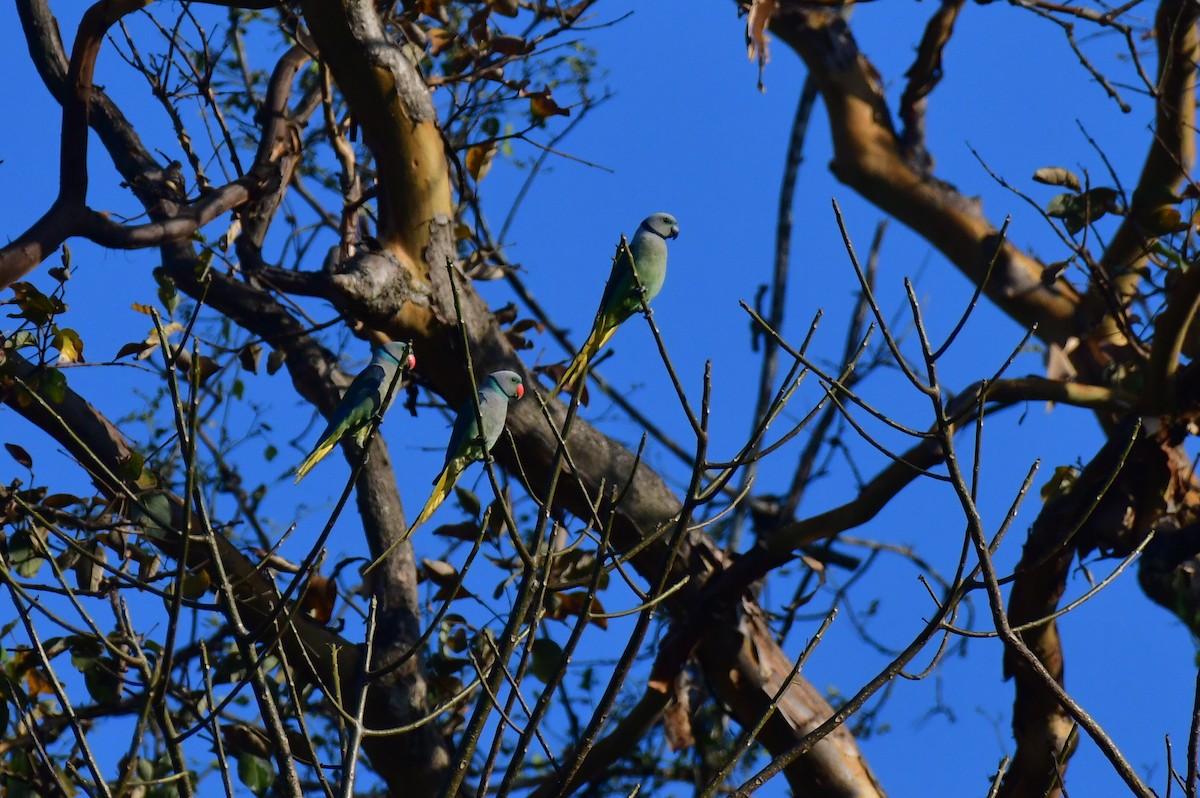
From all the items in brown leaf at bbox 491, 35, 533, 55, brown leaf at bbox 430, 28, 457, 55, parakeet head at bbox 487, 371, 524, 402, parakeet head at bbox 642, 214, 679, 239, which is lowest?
parakeet head at bbox 487, 371, 524, 402

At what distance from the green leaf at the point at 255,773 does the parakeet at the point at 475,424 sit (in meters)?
0.98

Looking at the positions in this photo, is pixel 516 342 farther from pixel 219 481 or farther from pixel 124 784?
pixel 124 784

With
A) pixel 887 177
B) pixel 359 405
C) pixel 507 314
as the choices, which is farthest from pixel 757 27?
pixel 887 177

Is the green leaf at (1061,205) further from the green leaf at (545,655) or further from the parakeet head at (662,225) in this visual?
the green leaf at (545,655)

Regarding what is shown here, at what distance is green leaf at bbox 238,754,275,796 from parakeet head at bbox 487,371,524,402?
1327 mm

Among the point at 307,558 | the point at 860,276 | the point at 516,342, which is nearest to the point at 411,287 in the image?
the point at 516,342

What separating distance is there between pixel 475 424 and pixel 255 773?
4.03ft

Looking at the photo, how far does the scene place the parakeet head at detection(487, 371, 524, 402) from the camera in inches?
147

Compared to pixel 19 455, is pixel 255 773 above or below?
below

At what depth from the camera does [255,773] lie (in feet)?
11.8

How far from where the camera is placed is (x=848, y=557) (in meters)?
A: 5.48

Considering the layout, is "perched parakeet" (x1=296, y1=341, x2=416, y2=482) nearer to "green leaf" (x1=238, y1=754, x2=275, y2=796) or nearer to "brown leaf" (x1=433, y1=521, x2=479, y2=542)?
"brown leaf" (x1=433, y1=521, x2=479, y2=542)

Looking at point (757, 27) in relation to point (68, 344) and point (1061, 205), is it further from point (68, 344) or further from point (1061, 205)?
point (68, 344)

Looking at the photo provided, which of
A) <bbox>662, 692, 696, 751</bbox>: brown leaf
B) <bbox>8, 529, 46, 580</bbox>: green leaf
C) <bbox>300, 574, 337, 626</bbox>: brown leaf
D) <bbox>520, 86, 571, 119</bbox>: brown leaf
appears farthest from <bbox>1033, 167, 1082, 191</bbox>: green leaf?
<bbox>8, 529, 46, 580</bbox>: green leaf
